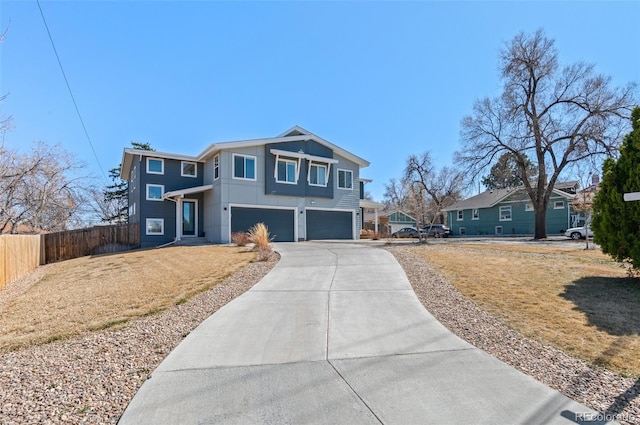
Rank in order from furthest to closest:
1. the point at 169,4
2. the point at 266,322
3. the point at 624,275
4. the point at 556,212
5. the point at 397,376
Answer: the point at 556,212
the point at 169,4
the point at 624,275
the point at 266,322
the point at 397,376

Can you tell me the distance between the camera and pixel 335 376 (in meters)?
3.52

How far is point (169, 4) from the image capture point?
10906 millimetres

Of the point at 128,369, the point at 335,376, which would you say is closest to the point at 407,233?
the point at 335,376

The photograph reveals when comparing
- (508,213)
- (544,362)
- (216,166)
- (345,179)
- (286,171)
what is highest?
(216,166)

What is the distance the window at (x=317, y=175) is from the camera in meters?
23.4

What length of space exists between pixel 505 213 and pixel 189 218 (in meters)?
31.1

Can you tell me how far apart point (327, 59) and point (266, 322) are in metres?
14.0

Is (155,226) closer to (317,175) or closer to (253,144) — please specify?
(253,144)

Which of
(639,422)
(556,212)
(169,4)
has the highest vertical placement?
(169,4)

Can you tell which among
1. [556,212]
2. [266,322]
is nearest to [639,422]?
[266,322]

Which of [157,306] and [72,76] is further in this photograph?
[72,76]

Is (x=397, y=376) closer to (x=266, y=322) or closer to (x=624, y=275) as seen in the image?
(x=266, y=322)

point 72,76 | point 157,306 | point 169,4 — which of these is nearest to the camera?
point 157,306

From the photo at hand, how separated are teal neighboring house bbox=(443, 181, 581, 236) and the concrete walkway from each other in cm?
3262
